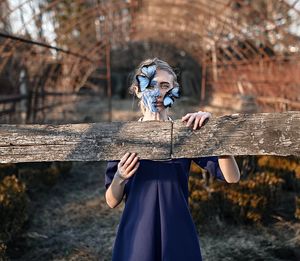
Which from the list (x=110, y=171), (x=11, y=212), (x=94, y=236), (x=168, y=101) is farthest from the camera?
(x=94, y=236)

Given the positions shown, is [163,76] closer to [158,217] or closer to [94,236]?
[158,217]

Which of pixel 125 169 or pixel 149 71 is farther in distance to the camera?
pixel 149 71

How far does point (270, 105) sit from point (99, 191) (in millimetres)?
4313

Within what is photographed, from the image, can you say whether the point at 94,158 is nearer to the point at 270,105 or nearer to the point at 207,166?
the point at 207,166

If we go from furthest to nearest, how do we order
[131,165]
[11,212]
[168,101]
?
[11,212], [168,101], [131,165]

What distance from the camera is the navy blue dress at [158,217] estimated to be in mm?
1796

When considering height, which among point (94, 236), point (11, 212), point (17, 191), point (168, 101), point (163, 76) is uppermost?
point (163, 76)

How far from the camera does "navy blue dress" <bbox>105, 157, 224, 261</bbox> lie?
180 centimetres

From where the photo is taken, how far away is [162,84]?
1.84 metres

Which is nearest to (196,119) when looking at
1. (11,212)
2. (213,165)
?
(213,165)

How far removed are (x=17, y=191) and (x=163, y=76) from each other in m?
2.78

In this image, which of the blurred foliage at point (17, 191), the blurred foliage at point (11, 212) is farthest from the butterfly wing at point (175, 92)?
the blurred foliage at point (11, 212)

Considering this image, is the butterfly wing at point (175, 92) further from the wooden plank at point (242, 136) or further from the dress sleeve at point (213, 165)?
the dress sleeve at point (213, 165)

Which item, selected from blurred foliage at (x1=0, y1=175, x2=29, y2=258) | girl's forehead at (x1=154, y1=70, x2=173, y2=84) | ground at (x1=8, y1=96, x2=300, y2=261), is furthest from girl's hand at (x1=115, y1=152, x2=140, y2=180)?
blurred foliage at (x1=0, y1=175, x2=29, y2=258)
